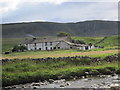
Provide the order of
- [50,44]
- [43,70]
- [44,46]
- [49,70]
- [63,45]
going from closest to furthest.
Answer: [43,70] → [49,70] → [63,45] → [50,44] → [44,46]

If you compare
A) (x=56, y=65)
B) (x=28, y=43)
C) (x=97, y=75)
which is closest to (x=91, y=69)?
(x=97, y=75)

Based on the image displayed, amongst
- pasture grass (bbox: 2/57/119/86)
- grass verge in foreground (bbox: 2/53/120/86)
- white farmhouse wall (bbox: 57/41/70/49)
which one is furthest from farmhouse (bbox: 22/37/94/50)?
pasture grass (bbox: 2/57/119/86)

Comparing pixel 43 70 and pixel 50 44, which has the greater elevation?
pixel 43 70

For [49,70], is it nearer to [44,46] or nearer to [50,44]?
[50,44]

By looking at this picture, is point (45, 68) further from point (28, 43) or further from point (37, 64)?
point (28, 43)

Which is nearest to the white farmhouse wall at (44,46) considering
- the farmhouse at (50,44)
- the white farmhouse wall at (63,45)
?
the farmhouse at (50,44)

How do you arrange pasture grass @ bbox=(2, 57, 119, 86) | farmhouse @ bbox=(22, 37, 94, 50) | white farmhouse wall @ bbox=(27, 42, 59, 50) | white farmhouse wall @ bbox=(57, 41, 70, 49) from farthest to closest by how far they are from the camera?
white farmhouse wall @ bbox=(27, 42, 59, 50)
farmhouse @ bbox=(22, 37, 94, 50)
white farmhouse wall @ bbox=(57, 41, 70, 49)
pasture grass @ bbox=(2, 57, 119, 86)

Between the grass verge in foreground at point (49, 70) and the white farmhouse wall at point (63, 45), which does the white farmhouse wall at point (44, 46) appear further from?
the grass verge in foreground at point (49, 70)

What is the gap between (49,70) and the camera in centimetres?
4138

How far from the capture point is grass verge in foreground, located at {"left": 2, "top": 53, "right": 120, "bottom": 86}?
122ft

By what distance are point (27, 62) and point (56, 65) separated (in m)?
5.39

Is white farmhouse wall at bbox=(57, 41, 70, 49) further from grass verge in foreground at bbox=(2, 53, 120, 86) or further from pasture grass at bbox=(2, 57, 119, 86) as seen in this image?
pasture grass at bbox=(2, 57, 119, 86)

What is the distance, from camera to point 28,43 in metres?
114

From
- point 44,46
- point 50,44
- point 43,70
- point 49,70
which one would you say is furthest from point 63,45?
point 43,70
